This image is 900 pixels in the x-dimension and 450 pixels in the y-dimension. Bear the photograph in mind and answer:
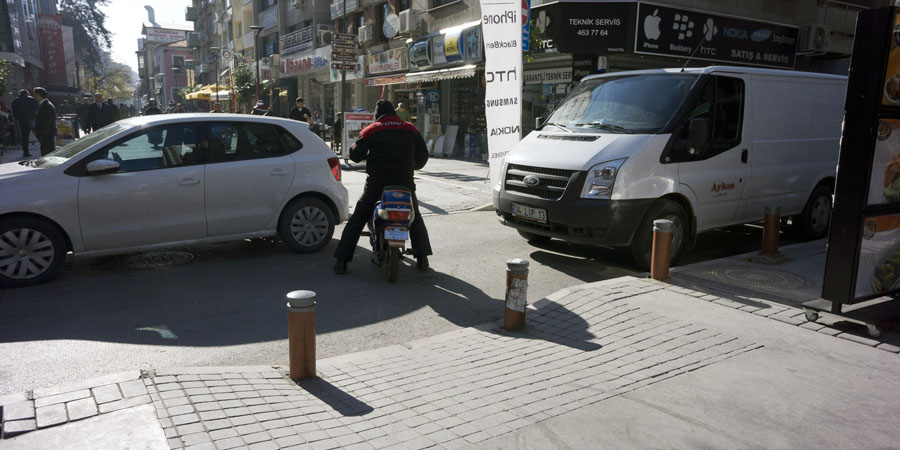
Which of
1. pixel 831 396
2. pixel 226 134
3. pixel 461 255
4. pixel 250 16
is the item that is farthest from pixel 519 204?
pixel 250 16

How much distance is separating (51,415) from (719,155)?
673 centimetres

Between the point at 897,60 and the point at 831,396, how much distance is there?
2541 millimetres

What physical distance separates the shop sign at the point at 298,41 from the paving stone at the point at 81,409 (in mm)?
32227

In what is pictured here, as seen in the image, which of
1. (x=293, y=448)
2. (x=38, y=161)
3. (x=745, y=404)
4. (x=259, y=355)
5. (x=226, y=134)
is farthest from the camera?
(x=226, y=134)

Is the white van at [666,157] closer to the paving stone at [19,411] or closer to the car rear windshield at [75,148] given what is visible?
the car rear windshield at [75,148]

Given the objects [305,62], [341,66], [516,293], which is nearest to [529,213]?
[516,293]

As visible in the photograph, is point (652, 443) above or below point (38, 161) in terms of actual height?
below

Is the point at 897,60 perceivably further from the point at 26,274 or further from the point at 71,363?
the point at 26,274

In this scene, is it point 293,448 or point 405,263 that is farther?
point 405,263

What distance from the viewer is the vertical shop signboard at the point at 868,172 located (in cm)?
448

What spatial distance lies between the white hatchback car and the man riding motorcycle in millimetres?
1007

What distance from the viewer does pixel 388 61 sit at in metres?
25.8

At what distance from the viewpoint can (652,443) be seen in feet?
10.5

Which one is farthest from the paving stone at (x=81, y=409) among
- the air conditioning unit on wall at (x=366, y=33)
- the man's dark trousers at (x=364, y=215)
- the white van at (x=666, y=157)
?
the air conditioning unit on wall at (x=366, y=33)
